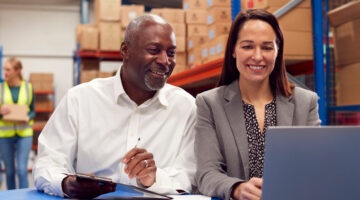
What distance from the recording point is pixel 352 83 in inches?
113

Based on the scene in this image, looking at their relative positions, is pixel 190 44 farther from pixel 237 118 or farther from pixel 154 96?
pixel 237 118

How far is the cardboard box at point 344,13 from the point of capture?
107 inches

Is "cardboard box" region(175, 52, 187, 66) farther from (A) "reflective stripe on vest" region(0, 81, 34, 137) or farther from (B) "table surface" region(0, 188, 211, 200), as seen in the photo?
(B) "table surface" region(0, 188, 211, 200)

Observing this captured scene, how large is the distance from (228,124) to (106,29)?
16.6ft

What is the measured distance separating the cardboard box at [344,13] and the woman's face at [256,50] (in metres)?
1.27

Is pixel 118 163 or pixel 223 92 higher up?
pixel 223 92

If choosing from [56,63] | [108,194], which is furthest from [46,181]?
[56,63]

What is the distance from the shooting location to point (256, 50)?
1.68m

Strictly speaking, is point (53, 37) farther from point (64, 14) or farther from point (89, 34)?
point (89, 34)

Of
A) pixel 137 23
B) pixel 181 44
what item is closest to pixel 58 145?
pixel 137 23

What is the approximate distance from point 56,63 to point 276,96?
8.99m

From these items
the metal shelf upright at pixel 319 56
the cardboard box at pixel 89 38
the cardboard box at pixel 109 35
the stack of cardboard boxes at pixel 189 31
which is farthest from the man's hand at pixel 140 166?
the cardboard box at pixel 89 38

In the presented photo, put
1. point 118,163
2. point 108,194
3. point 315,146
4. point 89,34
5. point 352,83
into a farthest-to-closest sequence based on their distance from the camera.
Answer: point 89,34, point 352,83, point 118,163, point 108,194, point 315,146

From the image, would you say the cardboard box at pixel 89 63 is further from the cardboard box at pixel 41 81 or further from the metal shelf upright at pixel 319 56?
the metal shelf upright at pixel 319 56
